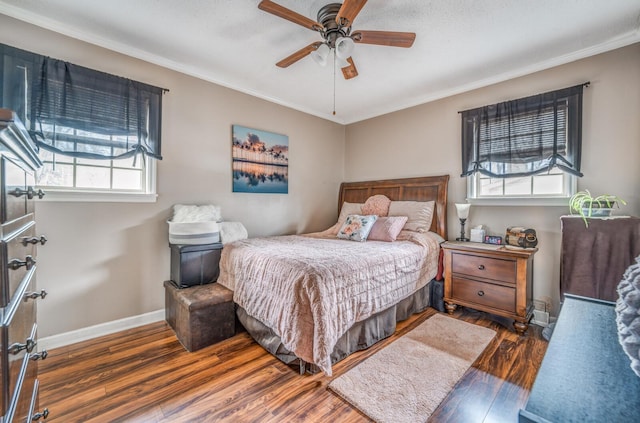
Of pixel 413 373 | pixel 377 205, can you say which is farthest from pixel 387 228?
pixel 413 373

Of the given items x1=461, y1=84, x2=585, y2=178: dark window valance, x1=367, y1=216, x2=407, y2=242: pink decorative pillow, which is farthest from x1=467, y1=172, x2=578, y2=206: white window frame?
x1=367, y1=216, x2=407, y2=242: pink decorative pillow

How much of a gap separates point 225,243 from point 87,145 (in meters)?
1.41

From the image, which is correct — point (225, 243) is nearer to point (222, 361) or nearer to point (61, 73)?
point (222, 361)

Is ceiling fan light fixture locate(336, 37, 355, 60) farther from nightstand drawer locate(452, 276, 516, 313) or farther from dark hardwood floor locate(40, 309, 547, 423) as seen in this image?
nightstand drawer locate(452, 276, 516, 313)

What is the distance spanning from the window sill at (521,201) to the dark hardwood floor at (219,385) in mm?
1269

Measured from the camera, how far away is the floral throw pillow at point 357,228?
3143mm

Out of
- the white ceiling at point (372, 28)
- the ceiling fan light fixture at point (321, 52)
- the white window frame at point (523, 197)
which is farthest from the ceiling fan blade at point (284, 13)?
the white window frame at point (523, 197)

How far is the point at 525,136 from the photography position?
2.77m

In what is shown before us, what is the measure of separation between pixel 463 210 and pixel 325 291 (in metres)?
2.10

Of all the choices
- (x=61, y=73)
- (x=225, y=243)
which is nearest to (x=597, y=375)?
(x=225, y=243)

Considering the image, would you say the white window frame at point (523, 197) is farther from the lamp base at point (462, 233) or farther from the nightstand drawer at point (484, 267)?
the nightstand drawer at point (484, 267)

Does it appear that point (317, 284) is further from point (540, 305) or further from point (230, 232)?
point (540, 305)

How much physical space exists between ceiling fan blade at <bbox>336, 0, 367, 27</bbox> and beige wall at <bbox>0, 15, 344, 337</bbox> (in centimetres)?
189

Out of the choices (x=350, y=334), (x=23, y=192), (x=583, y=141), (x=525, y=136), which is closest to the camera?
(x=23, y=192)
